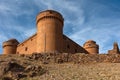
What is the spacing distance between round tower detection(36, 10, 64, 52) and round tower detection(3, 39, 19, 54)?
1039cm

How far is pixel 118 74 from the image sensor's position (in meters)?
22.9

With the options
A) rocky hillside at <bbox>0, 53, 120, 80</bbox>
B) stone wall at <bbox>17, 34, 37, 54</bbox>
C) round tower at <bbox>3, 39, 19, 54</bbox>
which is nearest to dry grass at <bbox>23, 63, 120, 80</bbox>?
rocky hillside at <bbox>0, 53, 120, 80</bbox>

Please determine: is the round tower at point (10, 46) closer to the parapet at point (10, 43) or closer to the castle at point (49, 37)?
the parapet at point (10, 43)

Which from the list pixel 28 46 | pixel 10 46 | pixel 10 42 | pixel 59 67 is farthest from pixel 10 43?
pixel 59 67

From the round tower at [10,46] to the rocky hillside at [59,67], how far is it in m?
19.3

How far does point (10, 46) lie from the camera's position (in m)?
46.4

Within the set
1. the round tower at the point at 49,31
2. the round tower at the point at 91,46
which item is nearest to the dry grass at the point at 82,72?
the round tower at the point at 49,31

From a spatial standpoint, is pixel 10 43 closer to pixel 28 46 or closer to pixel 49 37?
pixel 28 46

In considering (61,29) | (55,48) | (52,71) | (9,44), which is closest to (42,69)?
→ (52,71)

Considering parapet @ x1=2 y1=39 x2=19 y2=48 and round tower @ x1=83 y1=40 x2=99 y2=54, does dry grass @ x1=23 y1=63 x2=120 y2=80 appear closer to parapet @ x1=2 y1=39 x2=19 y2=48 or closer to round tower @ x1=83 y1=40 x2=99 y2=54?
parapet @ x1=2 y1=39 x2=19 y2=48

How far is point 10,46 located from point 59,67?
75.4 ft

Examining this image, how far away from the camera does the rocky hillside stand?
71.5ft

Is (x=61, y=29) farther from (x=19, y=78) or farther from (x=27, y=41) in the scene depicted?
(x=19, y=78)

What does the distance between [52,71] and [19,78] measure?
300cm
